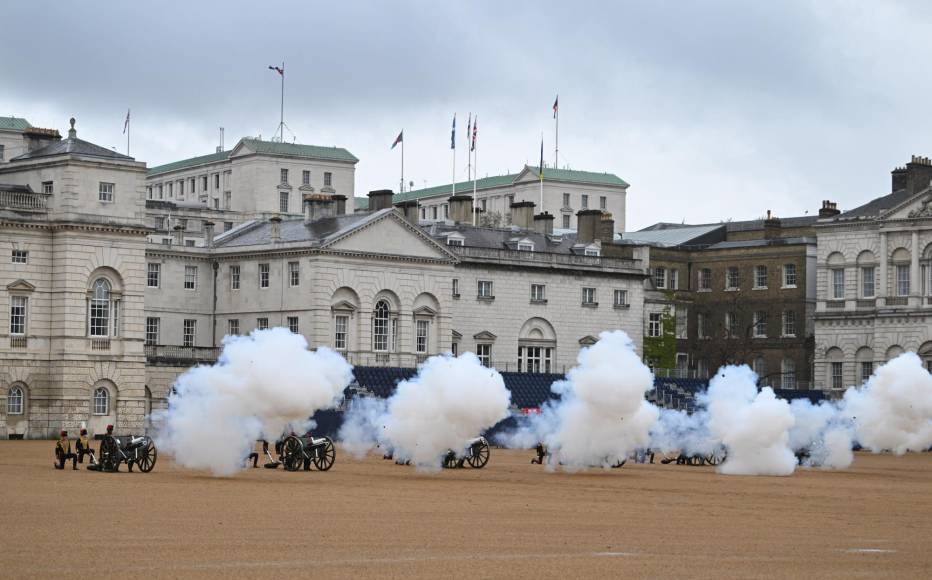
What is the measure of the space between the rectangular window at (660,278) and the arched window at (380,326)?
93.1 ft

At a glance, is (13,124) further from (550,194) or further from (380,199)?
(380,199)

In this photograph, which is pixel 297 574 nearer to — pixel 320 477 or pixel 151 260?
pixel 320 477

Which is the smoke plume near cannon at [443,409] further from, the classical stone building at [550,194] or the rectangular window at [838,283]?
the classical stone building at [550,194]

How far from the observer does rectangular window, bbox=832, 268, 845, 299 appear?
382 feet

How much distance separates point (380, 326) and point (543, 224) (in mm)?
22173

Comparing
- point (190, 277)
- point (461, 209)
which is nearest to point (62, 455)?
point (190, 277)

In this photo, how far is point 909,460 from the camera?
3312 inches

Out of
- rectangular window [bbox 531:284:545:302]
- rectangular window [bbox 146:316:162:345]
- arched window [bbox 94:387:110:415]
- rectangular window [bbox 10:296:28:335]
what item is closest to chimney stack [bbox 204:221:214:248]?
rectangular window [bbox 146:316:162:345]

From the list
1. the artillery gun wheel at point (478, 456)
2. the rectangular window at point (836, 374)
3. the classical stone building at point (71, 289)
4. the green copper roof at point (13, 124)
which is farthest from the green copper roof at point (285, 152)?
the artillery gun wheel at point (478, 456)

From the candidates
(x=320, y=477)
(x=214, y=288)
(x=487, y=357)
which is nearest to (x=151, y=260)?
(x=214, y=288)

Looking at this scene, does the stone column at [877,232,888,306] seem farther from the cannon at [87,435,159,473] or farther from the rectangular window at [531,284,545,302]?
the cannon at [87,435,159,473]

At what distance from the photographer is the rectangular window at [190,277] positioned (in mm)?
103438

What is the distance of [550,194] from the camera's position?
7249 inches

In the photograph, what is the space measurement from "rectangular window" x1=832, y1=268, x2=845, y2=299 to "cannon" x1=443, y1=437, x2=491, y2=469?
186ft
